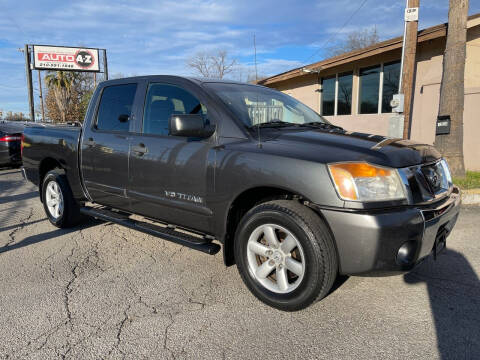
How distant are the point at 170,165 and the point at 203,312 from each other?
1.30 metres

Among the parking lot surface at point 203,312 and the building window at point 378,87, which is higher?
the building window at point 378,87

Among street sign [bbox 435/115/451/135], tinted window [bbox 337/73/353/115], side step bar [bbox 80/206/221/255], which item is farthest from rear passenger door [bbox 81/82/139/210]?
tinted window [bbox 337/73/353/115]

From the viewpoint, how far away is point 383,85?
37.4 ft

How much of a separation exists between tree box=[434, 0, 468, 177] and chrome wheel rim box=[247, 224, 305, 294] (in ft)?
19.5

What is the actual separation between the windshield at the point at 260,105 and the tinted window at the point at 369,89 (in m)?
8.70

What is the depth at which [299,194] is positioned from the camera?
8.27 ft

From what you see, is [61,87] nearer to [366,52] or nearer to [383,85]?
[366,52]

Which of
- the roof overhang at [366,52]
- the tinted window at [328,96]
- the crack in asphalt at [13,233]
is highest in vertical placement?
the roof overhang at [366,52]

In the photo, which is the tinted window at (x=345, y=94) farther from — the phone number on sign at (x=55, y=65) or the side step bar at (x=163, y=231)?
the phone number on sign at (x=55, y=65)

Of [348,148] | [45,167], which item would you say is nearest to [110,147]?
[45,167]

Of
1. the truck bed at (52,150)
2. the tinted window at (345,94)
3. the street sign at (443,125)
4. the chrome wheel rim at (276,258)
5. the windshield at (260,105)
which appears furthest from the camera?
the tinted window at (345,94)

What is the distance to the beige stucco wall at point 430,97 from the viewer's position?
856 cm

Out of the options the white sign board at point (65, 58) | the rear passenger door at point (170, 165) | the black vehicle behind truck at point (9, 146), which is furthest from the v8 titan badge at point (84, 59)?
the rear passenger door at point (170, 165)

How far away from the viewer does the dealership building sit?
8703mm
